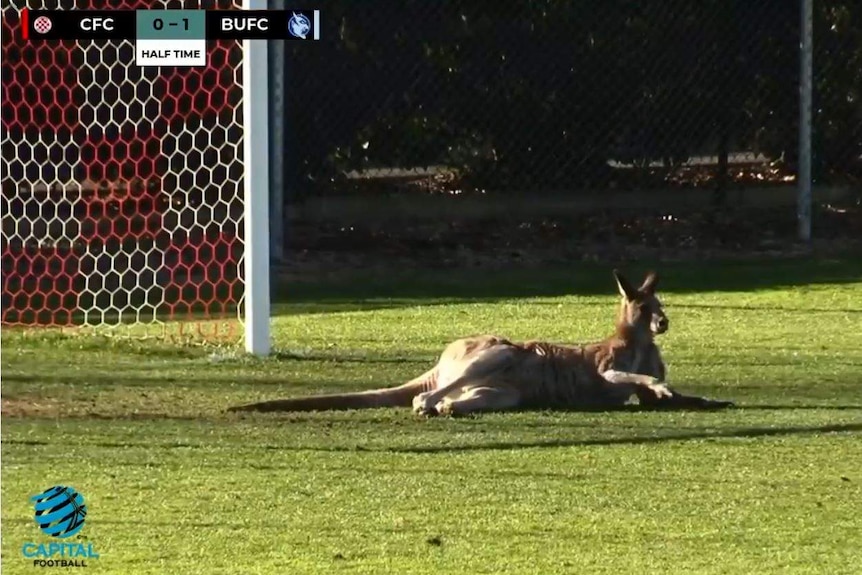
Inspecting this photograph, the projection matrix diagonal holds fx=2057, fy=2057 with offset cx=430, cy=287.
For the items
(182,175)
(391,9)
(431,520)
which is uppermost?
(391,9)

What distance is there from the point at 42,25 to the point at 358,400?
9.46 feet

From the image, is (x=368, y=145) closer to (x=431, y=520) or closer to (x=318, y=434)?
(x=318, y=434)

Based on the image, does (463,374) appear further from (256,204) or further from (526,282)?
(526,282)

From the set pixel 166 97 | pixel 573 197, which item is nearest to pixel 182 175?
pixel 166 97

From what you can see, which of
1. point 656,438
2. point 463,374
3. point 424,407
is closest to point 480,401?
point 463,374

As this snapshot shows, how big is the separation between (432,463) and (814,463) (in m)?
1.28

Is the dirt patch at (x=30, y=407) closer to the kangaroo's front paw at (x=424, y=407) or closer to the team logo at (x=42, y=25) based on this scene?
the kangaroo's front paw at (x=424, y=407)

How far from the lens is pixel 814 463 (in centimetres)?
689

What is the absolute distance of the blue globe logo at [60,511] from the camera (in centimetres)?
566

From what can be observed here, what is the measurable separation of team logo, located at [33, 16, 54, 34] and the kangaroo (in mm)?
2690

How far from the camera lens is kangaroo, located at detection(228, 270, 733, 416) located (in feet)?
26.2

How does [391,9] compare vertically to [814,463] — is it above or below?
above

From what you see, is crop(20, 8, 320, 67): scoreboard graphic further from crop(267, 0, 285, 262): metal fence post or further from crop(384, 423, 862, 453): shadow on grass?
crop(267, 0, 285, 262): metal fence post

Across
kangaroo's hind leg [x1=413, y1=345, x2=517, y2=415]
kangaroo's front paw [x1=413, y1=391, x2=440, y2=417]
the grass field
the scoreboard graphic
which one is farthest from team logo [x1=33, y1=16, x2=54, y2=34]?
kangaroo's front paw [x1=413, y1=391, x2=440, y2=417]
